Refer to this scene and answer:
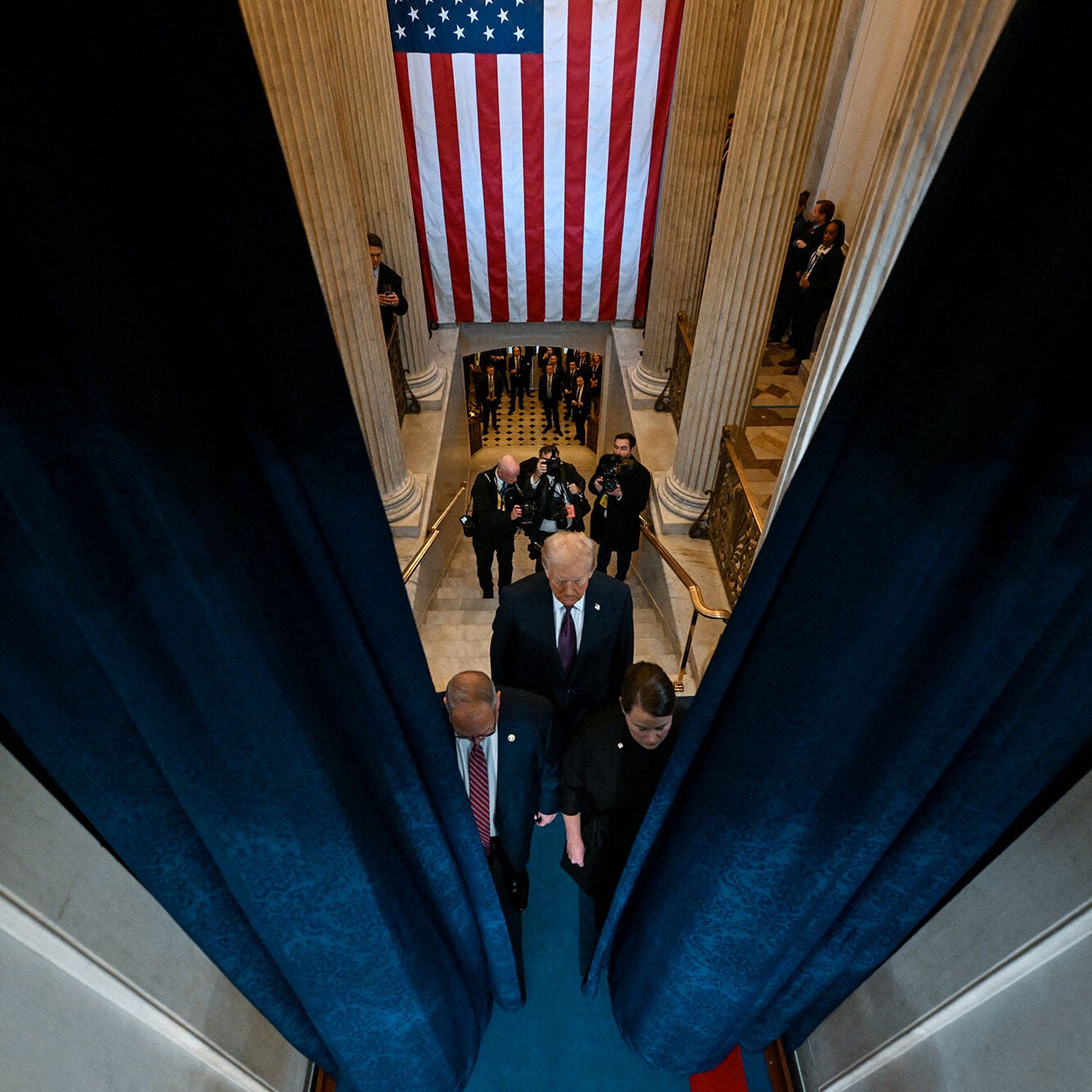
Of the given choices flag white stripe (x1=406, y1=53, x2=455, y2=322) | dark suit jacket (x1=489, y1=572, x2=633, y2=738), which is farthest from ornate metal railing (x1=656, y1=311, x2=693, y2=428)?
dark suit jacket (x1=489, y1=572, x2=633, y2=738)

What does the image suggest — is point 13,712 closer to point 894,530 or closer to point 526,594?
point 894,530

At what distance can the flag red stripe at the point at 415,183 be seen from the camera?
599 cm

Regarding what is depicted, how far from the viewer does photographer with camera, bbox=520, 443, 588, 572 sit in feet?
16.7

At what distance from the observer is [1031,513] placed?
3.19 feet

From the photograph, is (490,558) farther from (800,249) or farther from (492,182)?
(800,249)

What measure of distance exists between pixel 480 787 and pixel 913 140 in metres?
2.55

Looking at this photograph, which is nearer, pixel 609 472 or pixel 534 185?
pixel 609 472

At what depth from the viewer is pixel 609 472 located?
5.00m

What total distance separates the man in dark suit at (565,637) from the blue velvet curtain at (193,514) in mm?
1530

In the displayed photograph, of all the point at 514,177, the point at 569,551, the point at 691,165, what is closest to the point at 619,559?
the point at 569,551

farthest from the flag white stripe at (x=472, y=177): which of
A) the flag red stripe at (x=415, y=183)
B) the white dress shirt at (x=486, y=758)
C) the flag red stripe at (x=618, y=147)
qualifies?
the white dress shirt at (x=486, y=758)

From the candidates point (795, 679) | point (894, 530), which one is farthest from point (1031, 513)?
point (795, 679)

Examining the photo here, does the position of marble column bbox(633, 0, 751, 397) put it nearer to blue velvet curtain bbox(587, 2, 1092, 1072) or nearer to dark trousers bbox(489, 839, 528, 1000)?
dark trousers bbox(489, 839, 528, 1000)

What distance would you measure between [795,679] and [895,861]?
0.66 meters
